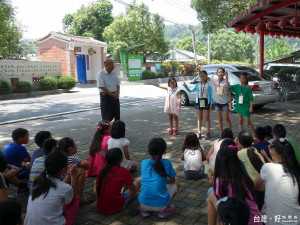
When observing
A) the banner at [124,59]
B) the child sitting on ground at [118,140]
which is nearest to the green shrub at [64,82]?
the banner at [124,59]

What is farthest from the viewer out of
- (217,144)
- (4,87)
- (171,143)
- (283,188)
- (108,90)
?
(4,87)

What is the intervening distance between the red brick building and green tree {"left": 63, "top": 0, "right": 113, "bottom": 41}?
8.22 meters

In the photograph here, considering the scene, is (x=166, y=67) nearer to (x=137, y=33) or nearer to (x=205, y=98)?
(x=137, y=33)

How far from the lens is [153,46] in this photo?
29984 mm

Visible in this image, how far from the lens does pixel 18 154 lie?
4234 mm

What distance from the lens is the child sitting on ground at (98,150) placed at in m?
4.58

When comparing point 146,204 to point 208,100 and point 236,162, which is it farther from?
point 208,100

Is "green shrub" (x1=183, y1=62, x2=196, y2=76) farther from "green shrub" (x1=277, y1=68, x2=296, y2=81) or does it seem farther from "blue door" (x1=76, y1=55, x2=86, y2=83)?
"green shrub" (x1=277, y1=68, x2=296, y2=81)

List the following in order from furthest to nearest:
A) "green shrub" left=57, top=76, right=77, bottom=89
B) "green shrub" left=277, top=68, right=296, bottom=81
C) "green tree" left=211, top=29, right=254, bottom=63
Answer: "green tree" left=211, top=29, right=254, bottom=63, "green shrub" left=57, top=76, right=77, bottom=89, "green shrub" left=277, top=68, right=296, bottom=81

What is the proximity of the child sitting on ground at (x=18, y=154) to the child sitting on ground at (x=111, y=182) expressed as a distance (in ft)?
4.58

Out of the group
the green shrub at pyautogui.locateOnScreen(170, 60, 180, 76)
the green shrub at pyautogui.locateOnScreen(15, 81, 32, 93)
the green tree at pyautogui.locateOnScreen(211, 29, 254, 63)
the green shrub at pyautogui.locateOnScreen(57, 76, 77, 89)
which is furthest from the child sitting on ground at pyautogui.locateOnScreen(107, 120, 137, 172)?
the green tree at pyautogui.locateOnScreen(211, 29, 254, 63)

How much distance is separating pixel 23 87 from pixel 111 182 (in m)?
16.0

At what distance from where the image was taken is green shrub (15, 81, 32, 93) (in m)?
17.4

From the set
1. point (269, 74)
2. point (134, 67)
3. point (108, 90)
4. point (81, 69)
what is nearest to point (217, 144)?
point (108, 90)
